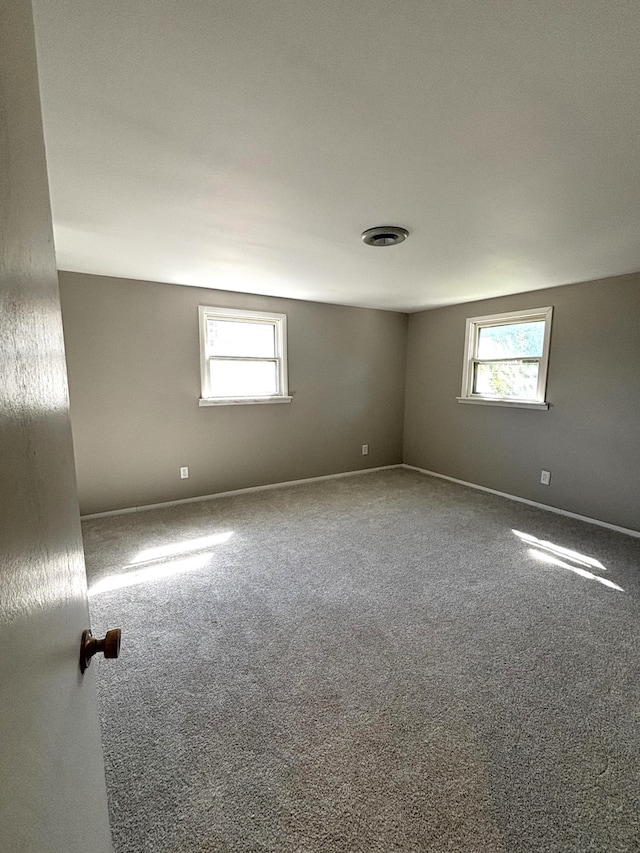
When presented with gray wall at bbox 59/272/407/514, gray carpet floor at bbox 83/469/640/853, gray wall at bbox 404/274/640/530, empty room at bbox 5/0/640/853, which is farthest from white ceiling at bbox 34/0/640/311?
gray carpet floor at bbox 83/469/640/853

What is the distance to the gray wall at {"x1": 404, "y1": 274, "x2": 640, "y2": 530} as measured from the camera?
3.12m

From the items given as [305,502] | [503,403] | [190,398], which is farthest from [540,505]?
[190,398]

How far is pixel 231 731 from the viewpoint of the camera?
1.40 metres

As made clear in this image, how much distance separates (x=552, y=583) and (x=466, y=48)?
2697 mm

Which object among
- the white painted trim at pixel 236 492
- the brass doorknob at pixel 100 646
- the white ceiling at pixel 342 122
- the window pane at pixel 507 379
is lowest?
the white painted trim at pixel 236 492

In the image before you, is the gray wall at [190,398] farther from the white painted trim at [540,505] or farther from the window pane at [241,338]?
the white painted trim at [540,505]

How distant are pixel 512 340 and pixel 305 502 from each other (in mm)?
2826

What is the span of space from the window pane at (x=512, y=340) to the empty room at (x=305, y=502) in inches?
2.3

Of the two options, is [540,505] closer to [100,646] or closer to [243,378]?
[243,378]

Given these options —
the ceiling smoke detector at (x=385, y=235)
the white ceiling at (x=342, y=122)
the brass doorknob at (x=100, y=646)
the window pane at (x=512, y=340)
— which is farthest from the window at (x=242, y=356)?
the brass doorknob at (x=100, y=646)

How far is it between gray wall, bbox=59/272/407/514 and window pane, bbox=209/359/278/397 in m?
0.17

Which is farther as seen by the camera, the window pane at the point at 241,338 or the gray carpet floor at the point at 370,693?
→ the window pane at the point at 241,338

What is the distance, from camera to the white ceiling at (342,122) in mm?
934

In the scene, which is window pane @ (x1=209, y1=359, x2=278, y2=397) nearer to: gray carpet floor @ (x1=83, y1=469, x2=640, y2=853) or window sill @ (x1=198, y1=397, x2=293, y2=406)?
window sill @ (x1=198, y1=397, x2=293, y2=406)
